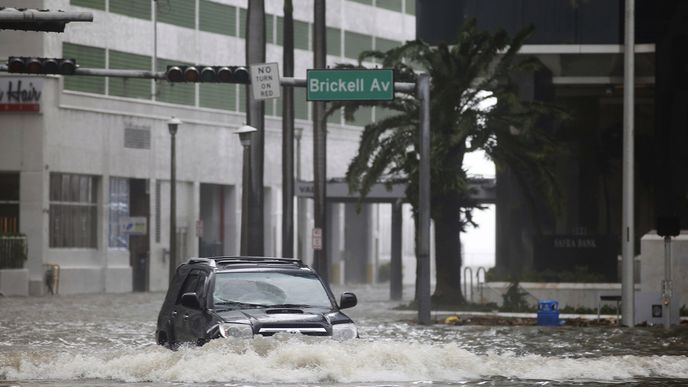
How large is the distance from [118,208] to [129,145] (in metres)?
2.75

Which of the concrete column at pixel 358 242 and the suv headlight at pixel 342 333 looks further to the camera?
the concrete column at pixel 358 242

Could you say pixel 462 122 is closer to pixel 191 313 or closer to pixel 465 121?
pixel 465 121

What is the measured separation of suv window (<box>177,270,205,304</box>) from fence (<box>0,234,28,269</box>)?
139 ft

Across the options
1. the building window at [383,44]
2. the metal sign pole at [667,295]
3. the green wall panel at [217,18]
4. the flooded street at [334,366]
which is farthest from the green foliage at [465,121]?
the building window at [383,44]

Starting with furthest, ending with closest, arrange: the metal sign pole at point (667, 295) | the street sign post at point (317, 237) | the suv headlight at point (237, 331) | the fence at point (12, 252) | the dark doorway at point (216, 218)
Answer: the dark doorway at point (216, 218) < the fence at point (12, 252) < the street sign post at point (317, 237) < the metal sign pole at point (667, 295) < the suv headlight at point (237, 331)

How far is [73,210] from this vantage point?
68.0 meters

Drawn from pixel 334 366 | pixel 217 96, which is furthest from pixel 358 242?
pixel 334 366

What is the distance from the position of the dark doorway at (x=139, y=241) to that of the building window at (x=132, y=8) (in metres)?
7.08

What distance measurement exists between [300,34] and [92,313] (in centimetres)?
3741

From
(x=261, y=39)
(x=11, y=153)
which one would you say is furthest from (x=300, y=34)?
(x=261, y=39)

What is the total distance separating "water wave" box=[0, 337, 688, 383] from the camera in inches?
801

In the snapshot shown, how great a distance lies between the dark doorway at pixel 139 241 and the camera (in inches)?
2790

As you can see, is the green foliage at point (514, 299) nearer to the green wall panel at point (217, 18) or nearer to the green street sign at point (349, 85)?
the green street sign at point (349, 85)

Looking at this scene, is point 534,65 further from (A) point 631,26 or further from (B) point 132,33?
(B) point 132,33
